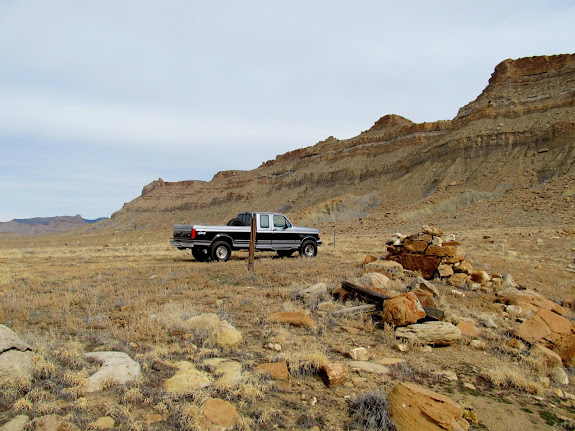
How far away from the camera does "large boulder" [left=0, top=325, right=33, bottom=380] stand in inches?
136

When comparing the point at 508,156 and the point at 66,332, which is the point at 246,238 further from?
the point at 508,156

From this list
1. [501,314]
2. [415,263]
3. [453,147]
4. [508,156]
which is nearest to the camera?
[501,314]

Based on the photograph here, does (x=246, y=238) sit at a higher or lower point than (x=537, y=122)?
lower

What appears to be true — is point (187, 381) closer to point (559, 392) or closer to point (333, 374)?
point (333, 374)

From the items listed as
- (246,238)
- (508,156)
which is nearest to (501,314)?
(246,238)

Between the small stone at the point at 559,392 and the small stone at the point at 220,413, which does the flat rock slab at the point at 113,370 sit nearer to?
the small stone at the point at 220,413

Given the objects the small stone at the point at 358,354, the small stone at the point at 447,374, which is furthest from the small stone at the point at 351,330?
the small stone at the point at 447,374

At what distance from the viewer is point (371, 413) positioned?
10.8ft

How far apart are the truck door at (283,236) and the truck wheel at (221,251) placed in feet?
6.40

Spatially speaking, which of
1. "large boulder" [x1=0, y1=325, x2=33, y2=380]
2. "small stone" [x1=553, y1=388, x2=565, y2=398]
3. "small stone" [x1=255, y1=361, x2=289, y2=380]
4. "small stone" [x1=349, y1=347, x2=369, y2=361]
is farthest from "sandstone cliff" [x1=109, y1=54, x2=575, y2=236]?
"large boulder" [x1=0, y1=325, x2=33, y2=380]

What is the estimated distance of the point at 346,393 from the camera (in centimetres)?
379

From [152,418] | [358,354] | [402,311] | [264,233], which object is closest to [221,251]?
[264,233]

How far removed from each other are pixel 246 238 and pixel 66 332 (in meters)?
9.47

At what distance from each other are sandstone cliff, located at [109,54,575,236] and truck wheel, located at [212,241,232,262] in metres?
27.0
